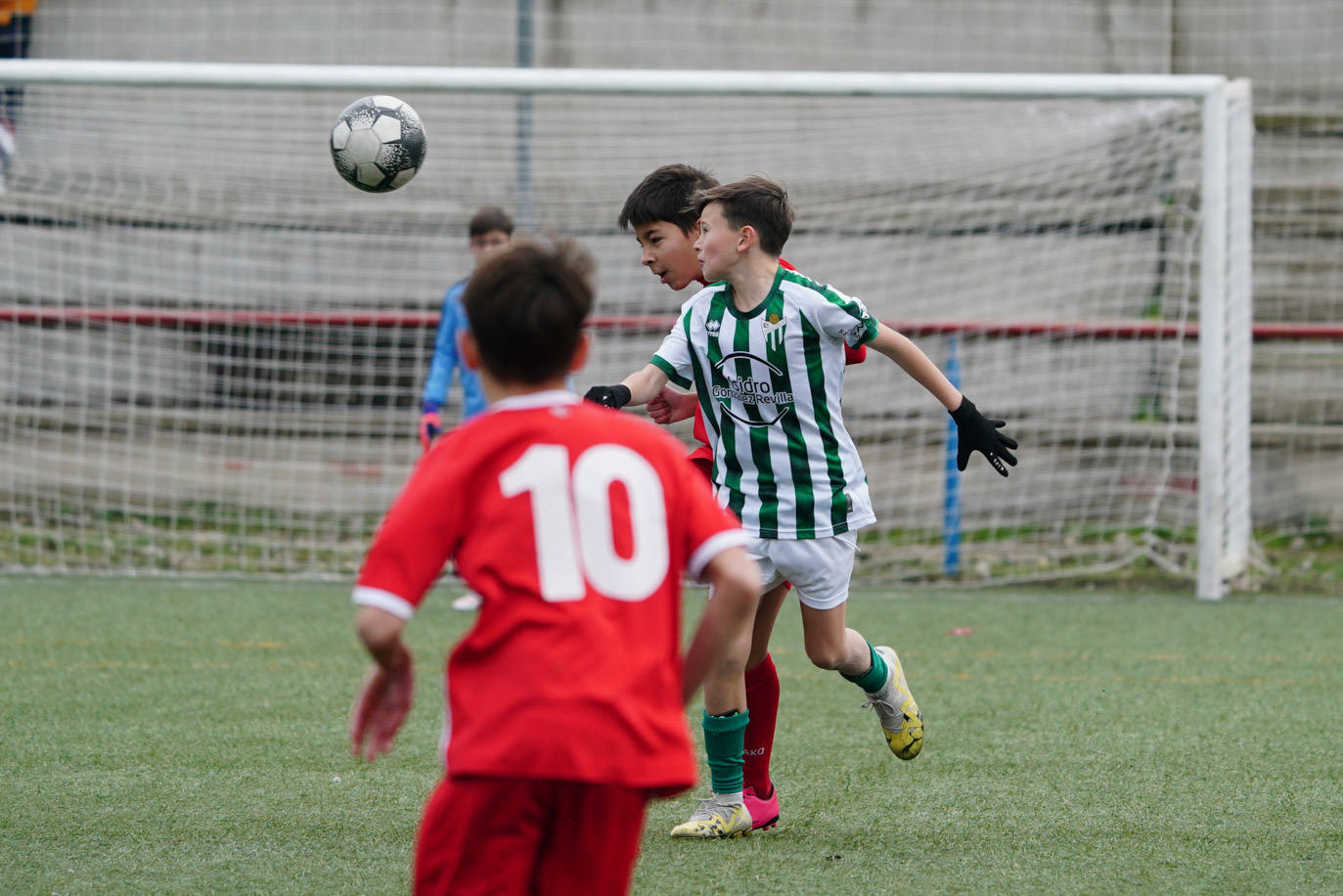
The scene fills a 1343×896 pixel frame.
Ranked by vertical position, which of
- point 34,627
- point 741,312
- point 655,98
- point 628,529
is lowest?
point 34,627

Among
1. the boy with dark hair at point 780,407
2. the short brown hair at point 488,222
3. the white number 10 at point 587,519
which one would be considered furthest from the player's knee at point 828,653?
the short brown hair at point 488,222

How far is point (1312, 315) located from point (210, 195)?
654cm

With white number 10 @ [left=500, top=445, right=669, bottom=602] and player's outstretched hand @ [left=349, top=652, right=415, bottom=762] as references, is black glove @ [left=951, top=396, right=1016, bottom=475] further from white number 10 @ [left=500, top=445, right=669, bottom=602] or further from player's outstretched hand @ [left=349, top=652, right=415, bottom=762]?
player's outstretched hand @ [left=349, top=652, right=415, bottom=762]

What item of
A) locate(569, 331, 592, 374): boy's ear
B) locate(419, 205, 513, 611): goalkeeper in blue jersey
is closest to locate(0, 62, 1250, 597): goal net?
locate(419, 205, 513, 611): goalkeeper in blue jersey

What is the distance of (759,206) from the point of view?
3195 millimetres

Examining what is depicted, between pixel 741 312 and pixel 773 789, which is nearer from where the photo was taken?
pixel 741 312

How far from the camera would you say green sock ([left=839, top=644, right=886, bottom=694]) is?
11.2ft

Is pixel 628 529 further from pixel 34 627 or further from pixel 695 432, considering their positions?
pixel 34 627

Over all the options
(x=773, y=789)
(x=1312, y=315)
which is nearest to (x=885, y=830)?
(x=773, y=789)

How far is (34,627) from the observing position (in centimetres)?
576

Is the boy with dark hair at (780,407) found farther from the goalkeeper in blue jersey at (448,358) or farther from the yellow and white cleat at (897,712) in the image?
the goalkeeper in blue jersey at (448,358)

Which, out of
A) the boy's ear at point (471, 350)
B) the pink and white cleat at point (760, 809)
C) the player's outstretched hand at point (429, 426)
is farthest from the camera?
the player's outstretched hand at point (429, 426)

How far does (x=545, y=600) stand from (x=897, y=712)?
193 centimetres

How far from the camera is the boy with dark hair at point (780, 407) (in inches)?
126
